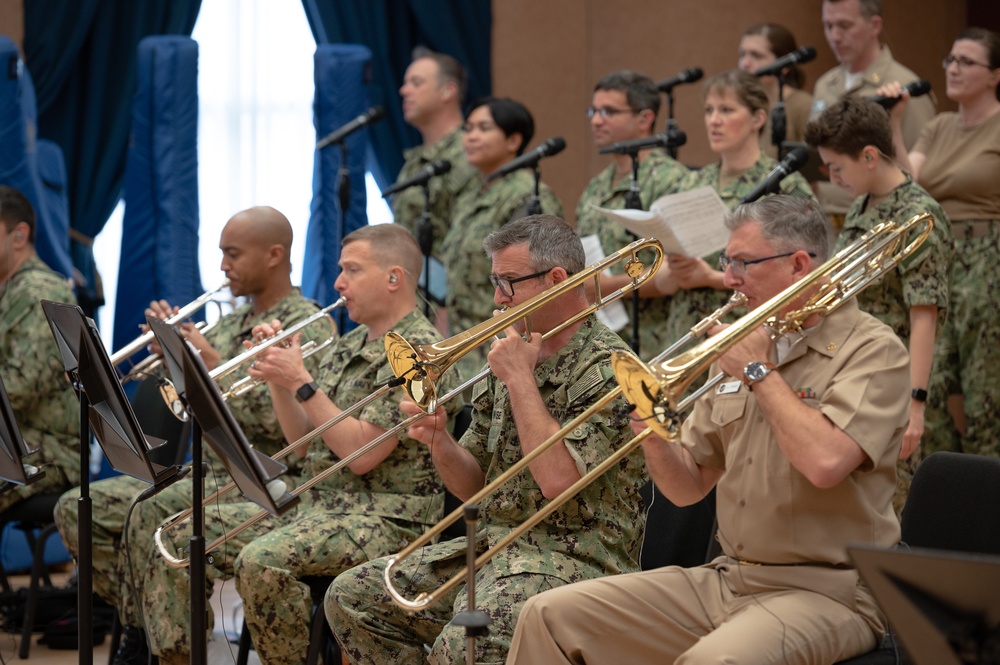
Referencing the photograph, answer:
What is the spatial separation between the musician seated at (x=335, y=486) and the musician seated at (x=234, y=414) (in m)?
0.22

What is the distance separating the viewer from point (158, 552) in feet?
13.0

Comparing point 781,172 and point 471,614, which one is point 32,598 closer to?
point 471,614

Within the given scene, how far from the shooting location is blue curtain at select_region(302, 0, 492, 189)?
7715 mm

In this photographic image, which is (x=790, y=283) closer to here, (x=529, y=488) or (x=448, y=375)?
(x=529, y=488)

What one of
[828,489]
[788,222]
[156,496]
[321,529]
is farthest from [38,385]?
[828,489]

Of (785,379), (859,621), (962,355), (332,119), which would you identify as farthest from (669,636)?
(332,119)

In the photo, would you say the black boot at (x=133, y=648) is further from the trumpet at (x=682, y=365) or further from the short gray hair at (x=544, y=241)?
the short gray hair at (x=544, y=241)

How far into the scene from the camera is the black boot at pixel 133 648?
13.9 ft

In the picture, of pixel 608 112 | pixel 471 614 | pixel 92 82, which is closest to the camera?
pixel 471 614

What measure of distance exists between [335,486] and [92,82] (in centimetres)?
448

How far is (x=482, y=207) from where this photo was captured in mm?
5562

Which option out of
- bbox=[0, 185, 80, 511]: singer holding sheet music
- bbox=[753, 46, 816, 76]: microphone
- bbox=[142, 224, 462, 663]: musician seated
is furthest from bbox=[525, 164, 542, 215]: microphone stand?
bbox=[0, 185, 80, 511]: singer holding sheet music

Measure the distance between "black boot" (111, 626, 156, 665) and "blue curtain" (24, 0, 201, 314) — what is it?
3460 mm

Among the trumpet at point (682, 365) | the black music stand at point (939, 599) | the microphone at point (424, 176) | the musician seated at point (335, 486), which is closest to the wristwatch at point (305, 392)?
the musician seated at point (335, 486)
